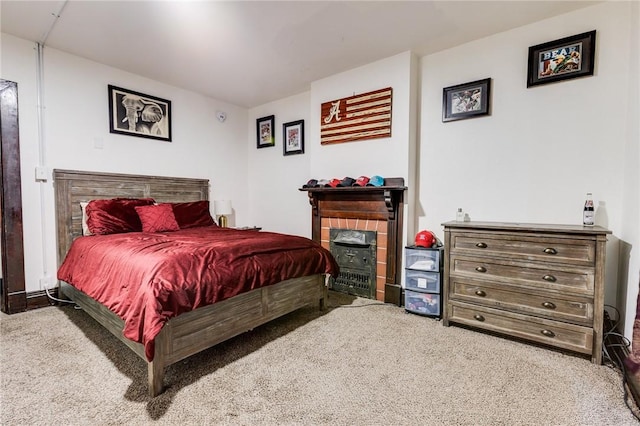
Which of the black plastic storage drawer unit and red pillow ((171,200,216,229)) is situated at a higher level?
red pillow ((171,200,216,229))

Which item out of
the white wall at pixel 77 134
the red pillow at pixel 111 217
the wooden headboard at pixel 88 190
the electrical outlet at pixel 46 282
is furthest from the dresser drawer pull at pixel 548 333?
the electrical outlet at pixel 46 282

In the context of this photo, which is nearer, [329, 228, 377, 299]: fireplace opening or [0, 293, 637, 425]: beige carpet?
[0, 293, 637, 425]: beige carpet

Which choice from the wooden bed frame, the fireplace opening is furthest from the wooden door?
the fireplace opening

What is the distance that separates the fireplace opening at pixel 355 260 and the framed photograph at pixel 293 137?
4.48 ft

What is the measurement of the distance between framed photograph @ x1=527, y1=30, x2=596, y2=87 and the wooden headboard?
13.2 feet

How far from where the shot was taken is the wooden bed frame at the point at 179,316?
169cm

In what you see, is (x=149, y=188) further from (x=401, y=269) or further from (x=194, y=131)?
(x=401, y=269)

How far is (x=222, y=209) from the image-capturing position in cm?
422

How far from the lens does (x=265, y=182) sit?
181 inches

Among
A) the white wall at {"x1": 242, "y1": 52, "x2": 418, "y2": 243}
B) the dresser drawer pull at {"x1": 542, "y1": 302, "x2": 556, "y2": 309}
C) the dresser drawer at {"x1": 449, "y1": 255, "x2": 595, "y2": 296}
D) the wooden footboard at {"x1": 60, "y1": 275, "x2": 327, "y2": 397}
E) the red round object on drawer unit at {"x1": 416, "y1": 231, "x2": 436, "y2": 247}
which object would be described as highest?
the white wall at {"x1": 242, "y1": 52, "x2": 418, "y2": 243}

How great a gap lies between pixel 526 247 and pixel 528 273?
0.19 metres

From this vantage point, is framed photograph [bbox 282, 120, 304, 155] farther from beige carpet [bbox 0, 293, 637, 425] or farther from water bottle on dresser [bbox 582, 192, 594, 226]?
water bottle on dresser [bbox 582, 192, 594, 226]

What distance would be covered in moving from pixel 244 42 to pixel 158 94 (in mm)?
1655

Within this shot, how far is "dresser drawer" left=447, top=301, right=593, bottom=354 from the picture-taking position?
6.41 ft
